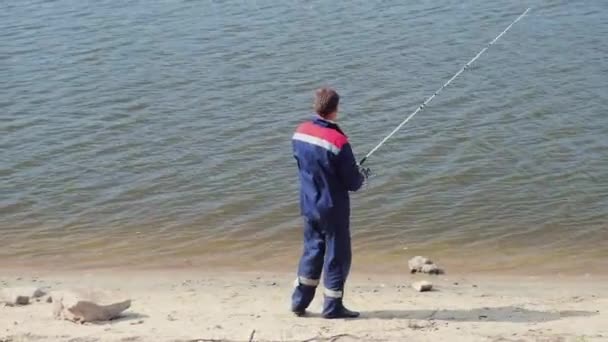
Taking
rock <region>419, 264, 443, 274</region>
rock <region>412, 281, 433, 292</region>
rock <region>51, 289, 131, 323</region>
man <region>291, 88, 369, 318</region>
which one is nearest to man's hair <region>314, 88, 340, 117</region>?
man <region>291, 88, 369, 318</region>

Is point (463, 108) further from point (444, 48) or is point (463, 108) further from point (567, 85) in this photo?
point (444, 48)

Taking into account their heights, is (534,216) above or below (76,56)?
below

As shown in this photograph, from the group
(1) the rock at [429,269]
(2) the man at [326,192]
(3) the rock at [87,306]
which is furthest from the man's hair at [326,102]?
(1) the rock at [429,269]

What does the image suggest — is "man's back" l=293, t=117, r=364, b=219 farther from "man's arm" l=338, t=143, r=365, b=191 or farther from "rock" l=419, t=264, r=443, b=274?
"rock" l=419, t=264, r=443, b=274

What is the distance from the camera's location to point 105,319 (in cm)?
751

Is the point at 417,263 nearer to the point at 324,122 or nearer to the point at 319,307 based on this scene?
the point at 319,307

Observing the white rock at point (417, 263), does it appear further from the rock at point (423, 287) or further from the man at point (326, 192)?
the man at point (326, 192)

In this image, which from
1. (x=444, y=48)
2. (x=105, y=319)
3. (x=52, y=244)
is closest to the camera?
(x=105, y=319)

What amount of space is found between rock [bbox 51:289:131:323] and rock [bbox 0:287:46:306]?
53 centimetres

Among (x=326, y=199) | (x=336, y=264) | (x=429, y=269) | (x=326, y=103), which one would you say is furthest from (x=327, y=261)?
(x=429, y=269)

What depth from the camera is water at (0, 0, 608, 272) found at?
33.9 ft

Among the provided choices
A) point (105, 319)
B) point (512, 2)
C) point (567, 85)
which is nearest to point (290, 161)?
point (567, 85)

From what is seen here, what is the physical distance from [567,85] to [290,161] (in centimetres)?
378

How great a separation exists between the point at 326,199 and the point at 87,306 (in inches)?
64.0
